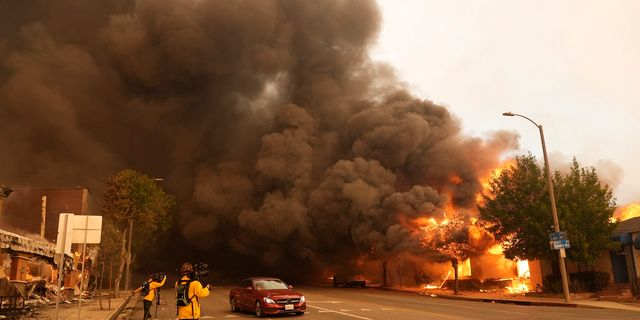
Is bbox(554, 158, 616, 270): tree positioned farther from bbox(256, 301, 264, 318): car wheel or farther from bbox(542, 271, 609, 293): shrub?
bbox(256, 301, 264, 318): car wheel

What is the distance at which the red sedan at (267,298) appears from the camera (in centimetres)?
1412

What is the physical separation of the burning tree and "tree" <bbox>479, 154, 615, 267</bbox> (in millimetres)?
2624

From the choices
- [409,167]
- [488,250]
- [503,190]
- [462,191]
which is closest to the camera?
[503,190]

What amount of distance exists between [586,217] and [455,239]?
796 centimetres

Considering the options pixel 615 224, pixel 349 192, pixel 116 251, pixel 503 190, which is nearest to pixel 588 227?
pixel 615 224

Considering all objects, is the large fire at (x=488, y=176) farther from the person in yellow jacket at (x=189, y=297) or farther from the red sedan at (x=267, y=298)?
the person in yellow jacket at (x=189, y=297)

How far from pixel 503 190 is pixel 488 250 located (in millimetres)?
7028

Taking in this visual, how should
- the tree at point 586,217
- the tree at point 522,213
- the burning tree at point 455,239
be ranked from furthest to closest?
1. the burning tree at point 455,239
2. the tree at point 522,213
3. the tree at point 586,217

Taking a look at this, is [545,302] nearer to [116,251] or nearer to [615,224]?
[615,224]

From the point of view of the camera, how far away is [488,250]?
3192cm

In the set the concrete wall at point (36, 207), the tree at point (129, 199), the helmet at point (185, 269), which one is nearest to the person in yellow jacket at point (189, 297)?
the helmet at point (185, 269)

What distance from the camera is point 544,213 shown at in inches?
931

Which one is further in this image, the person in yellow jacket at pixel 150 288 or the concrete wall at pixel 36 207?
the concrete wall at pixel 36 207

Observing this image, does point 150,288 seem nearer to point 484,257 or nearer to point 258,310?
point 258,310
